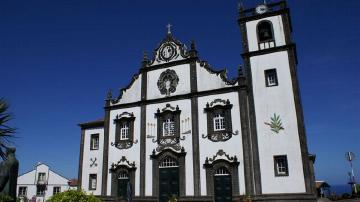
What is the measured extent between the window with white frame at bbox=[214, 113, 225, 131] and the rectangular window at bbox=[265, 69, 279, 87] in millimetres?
3711

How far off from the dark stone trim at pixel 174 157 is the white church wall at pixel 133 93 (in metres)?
5.06

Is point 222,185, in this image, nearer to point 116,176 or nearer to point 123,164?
point 123,164

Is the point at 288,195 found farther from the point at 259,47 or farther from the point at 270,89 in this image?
the point at 259,47

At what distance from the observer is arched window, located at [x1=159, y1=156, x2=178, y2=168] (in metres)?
22.9

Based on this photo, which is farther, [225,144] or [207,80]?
[207,80]

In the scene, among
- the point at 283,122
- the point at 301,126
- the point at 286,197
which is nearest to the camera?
the point at 286,197

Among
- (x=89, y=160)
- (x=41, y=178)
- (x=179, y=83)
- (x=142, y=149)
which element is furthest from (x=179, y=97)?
(x=41, y=178)

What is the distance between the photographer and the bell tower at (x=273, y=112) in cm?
1917

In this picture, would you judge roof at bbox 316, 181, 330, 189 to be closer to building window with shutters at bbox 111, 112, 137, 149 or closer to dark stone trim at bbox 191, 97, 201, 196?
dark stone trim at bbox 191, 97, 201, 196

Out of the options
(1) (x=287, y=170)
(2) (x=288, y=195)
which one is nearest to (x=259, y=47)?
(1) (x=287, y=170)

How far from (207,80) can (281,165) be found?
769cm

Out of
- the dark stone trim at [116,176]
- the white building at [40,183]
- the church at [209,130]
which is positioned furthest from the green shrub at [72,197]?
the white building at [40,183]

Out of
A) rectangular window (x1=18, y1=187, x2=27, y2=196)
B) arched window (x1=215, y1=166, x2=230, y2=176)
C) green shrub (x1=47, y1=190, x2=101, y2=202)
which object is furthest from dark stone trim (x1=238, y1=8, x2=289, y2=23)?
rectangular window (x1=18, y1=187, x2=27, y2=196)

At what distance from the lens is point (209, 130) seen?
22031 millimetres
